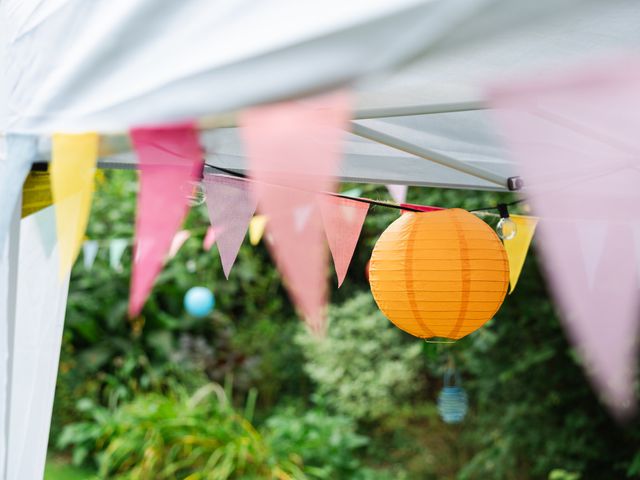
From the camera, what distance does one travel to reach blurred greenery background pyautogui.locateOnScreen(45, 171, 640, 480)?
495 cm

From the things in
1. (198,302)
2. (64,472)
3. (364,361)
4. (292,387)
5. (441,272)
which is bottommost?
(64,472)

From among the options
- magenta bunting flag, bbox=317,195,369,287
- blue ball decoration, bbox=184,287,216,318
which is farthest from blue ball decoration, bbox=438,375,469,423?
magenta bunting flag, bbox=317,195,369,287

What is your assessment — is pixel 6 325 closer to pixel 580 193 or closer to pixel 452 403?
pixel 580 193

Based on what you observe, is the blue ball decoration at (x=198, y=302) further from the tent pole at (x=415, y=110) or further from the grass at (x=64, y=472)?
the tent pole at (x=415, y=110)

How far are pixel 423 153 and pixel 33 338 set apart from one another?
0.93 metres

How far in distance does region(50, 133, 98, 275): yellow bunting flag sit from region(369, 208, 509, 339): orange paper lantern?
89 cm

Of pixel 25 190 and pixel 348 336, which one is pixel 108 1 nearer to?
pixel 25 190

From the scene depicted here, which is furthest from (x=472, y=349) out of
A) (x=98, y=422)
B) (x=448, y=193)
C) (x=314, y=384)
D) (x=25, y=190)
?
(x=25, y=190)

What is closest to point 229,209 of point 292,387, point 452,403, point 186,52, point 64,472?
point 186,52

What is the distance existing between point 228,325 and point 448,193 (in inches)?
120

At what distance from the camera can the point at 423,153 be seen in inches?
73.0

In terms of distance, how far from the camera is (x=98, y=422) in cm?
587

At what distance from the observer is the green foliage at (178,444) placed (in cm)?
485

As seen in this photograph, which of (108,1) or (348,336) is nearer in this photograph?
(108,1)
